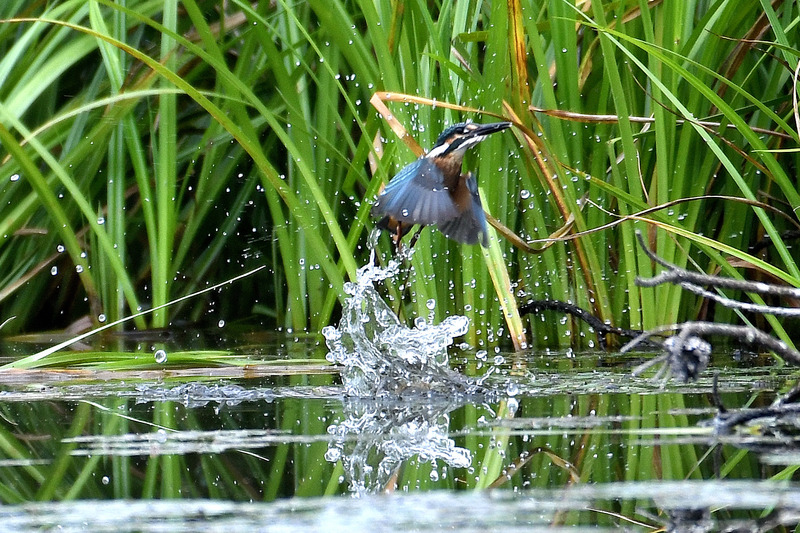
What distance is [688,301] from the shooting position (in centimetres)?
355

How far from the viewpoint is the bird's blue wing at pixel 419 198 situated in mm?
3021

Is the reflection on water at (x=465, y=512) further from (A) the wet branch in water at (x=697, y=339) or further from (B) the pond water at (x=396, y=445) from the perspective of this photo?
(A) the wet branch in water at (x=697, y=339)

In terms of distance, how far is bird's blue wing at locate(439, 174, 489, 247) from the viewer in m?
3.11

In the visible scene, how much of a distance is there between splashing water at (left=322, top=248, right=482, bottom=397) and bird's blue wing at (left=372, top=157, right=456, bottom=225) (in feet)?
0.76

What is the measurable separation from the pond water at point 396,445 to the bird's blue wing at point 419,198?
0.24 meters

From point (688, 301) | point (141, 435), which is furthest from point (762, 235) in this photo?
point (141, 435)

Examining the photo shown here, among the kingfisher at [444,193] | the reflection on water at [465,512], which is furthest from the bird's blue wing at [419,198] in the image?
the reflection on water at [465,512]

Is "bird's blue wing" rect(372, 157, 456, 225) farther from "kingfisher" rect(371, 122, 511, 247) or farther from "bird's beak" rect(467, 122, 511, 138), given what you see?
"bird's beak" rect(467, 122, 511, 138)

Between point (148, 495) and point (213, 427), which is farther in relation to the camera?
point (213, 427)

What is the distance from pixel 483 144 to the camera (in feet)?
11.4

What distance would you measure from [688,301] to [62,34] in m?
2.43

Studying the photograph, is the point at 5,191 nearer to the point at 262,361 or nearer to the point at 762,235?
the point at 262,361

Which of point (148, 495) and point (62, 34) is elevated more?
point (62, 34)

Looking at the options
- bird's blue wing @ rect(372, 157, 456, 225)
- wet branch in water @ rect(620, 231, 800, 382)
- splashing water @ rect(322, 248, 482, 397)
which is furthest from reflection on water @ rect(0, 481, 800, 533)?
bird's blue wing @ rect(372, 157, 456, 225)
